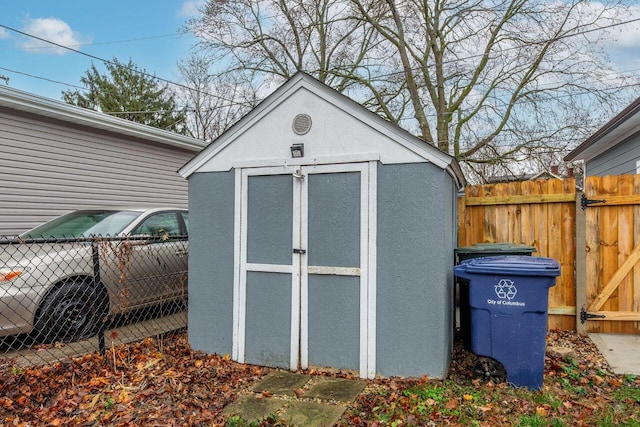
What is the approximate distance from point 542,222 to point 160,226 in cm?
484

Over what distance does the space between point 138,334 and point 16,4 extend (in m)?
9.60

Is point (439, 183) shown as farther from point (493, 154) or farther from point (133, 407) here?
point (493, 154)

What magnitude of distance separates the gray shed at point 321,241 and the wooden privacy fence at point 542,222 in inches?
41.0

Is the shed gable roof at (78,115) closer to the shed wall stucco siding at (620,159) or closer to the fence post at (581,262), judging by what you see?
the fence post at (581,262)

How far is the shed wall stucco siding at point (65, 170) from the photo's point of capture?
6691 millimetres

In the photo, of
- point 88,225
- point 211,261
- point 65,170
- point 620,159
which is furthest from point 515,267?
point 65,170

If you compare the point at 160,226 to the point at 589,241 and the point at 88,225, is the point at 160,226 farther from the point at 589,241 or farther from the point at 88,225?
the point at 589,241

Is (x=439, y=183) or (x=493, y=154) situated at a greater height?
(x=493, y=154)

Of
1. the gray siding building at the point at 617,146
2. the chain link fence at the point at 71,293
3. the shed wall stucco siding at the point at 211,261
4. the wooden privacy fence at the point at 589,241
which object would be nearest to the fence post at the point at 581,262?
the wooden privacy fence at the point at 589,241

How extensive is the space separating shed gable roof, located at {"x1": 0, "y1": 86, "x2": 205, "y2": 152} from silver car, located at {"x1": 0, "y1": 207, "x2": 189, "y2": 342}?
227 cm

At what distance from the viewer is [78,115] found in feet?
23.7

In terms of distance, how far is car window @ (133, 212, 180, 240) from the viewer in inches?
210

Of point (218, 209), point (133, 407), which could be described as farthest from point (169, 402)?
point (218, 209)

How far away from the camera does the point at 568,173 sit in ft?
62.9
